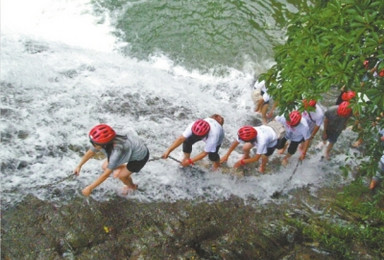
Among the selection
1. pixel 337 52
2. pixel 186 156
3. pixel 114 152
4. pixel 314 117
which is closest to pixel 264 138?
pixel 314 117

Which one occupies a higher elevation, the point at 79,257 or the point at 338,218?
the point at 338,218

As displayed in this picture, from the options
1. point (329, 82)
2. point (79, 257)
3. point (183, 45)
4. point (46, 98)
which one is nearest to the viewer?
point (329, 82)

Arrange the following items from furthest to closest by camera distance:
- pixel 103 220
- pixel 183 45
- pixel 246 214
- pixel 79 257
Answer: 1. pixel 183 45
2. pixel 246 214
3. pixel 103 220
4. pixel 79 257

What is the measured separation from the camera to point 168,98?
9102mm

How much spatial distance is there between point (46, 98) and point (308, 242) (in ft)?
20.0

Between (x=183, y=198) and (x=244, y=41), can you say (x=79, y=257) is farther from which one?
(x=244, y=41)

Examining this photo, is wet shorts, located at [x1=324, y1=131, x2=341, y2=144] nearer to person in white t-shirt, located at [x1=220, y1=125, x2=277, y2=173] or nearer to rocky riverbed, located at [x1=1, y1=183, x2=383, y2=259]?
person in white t-shirt, located at [x1=220, y1=125, x2=277, y2=173]

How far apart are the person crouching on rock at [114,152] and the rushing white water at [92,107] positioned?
28.9 inches

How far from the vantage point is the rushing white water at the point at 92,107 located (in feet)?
21.3

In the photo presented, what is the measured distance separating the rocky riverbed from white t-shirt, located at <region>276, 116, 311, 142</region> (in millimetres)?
1537

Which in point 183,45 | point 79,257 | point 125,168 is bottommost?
point 79,257

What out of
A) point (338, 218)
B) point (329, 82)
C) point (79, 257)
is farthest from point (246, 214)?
point (329, 82)

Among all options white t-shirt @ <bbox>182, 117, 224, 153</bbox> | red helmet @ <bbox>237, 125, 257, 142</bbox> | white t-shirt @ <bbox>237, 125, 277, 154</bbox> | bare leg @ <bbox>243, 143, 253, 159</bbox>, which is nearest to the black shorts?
white t-shirt @ <bbox>182, 117, 224, 153</bbox>

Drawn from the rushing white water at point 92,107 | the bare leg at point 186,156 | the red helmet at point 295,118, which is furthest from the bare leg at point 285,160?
the bare leg at point 186,156
